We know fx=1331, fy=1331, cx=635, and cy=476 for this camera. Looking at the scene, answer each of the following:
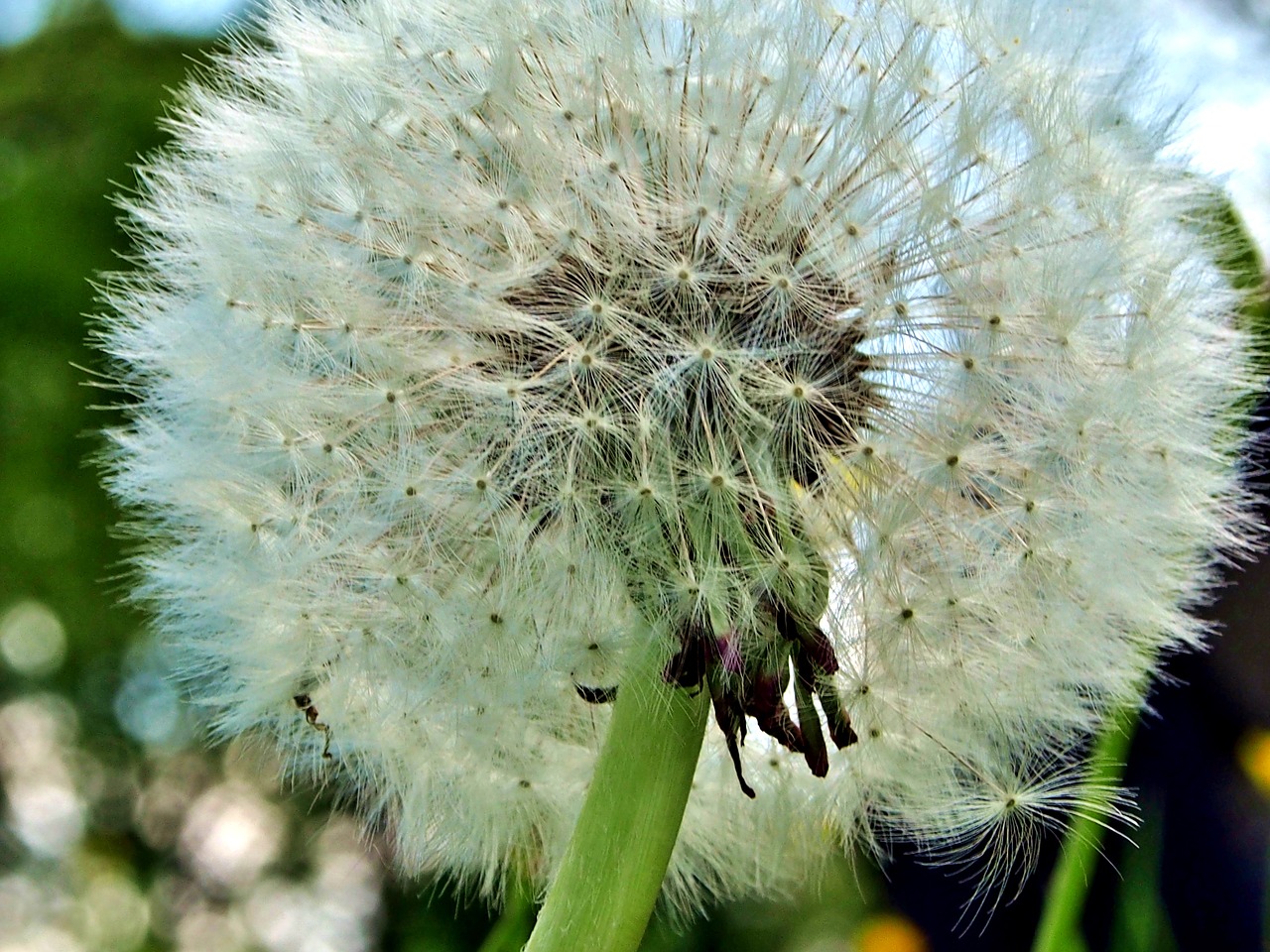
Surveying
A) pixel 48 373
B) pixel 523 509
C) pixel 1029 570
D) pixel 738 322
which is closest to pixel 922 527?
pixel 1029 570

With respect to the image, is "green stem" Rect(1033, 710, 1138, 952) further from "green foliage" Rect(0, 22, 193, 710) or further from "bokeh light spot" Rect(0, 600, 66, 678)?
"bokeh light spot" Rect(0, 600, 66, 678)

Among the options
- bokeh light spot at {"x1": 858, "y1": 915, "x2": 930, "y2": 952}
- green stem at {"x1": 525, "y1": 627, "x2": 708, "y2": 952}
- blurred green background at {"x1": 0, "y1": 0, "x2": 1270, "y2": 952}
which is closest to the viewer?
green stem at {"x1": 525, "y1": 627, "x2": 708, "y2": 952}

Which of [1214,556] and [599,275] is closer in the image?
[599,275]

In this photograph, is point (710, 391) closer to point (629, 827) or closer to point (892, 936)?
point (629, 827)

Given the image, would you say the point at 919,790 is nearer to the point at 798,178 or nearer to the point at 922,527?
the point at 922,527

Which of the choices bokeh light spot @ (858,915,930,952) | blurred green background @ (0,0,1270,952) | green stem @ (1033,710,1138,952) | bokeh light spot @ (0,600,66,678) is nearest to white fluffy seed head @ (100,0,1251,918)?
green stem @ (1033,710,1138,952)

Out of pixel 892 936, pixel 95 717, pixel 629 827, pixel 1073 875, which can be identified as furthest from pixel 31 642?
pixel 1073 875

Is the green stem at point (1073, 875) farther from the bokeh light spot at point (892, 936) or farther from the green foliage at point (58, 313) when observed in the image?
the green foliage at point (58, 313)
